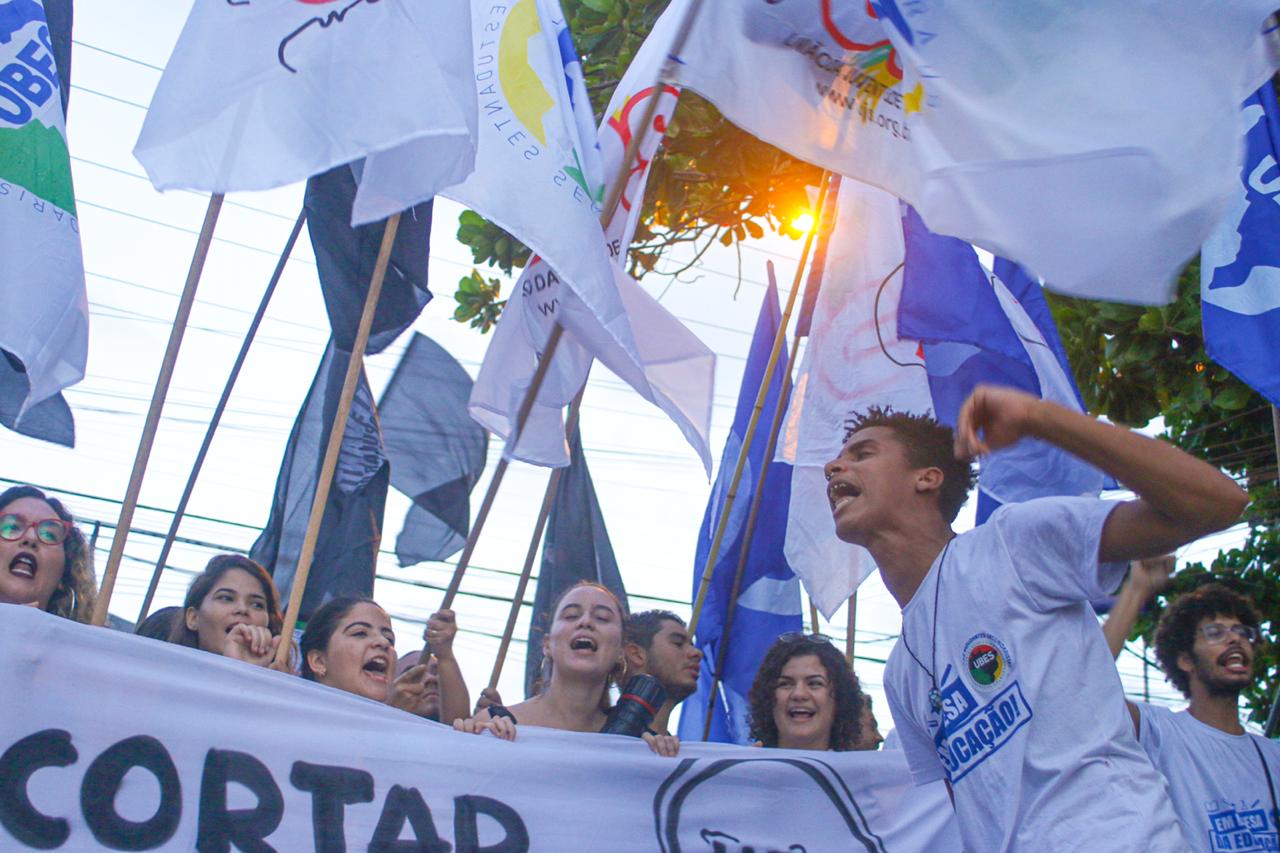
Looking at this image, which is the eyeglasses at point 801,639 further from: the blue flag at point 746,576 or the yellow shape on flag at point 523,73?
the yellow shape on flag at point 523,73

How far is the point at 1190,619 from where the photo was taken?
16.2 feet

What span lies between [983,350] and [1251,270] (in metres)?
1.03

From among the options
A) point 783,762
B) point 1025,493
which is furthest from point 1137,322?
point 783,762

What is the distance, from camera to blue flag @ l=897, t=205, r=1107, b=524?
5141 millimetres

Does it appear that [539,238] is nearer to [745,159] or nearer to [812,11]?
[812,11]

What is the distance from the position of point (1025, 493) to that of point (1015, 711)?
8.51 ft

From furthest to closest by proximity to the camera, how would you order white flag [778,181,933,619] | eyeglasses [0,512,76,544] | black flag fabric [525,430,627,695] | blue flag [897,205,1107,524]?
black flag fabric [525,430,627,695] < white flag [778,181,933,619] < blue flag [897,205,1107,524] < eyeglasses [0,512,76,544]

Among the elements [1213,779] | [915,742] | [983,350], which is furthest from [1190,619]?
[915,742]

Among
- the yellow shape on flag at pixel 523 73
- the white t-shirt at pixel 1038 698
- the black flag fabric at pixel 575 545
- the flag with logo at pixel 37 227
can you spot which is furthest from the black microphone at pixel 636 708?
the black flag fabric at pixel 575 545

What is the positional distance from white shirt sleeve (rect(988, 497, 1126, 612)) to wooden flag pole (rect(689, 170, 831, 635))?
2.47m

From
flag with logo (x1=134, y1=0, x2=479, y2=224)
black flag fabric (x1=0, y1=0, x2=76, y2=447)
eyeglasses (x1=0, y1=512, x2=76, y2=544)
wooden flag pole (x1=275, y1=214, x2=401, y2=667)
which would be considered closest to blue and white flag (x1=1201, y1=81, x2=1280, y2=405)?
flag with logo (x1=134, y1=0, x2=479, y2=224)

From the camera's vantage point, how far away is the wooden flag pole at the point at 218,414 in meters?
5.73

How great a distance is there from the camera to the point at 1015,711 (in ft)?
8.95

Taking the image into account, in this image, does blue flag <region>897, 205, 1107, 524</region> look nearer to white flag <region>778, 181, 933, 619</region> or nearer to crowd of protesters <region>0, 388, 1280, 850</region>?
white flag <region>778, 181, 933, 619</region>
